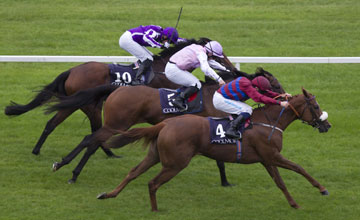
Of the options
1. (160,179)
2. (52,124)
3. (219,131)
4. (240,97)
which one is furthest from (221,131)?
(52,124)

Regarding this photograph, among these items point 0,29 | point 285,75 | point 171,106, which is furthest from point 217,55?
point 0,29

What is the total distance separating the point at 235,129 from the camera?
7523 mm

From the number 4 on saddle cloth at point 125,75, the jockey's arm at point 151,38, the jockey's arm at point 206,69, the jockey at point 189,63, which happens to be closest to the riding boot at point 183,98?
the jockey at point 189,63

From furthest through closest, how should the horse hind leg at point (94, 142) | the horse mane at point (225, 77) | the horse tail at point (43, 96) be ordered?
the horse tail at point (43, 96) < the horse mane at point (225, 77) < the horse hind leg at point (94, 142)

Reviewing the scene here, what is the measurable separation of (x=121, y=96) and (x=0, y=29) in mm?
9350

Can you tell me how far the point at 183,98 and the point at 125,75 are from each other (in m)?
1.31

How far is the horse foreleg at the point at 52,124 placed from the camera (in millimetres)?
9477

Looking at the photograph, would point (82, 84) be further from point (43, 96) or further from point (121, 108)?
point (121, 108)

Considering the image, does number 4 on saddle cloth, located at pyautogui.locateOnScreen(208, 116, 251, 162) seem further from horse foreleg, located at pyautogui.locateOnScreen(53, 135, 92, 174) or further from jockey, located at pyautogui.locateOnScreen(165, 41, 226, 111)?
horse foreleg, located at pyautogui.locateOnScreen(53, 135, 92, 174)

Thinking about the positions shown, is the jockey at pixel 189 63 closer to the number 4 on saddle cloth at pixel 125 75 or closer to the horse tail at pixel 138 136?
the number 4 on saddle cloth at pixel 125 75

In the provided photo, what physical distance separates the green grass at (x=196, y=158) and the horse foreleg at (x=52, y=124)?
0.17 m

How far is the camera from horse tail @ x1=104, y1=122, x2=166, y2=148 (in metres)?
7.37

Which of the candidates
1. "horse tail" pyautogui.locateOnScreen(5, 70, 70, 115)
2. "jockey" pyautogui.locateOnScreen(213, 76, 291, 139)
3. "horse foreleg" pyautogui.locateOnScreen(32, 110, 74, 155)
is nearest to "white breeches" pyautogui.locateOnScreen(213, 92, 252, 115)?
"jockey" pyautogui.locateOnScreen(213, 76, 291, 139)

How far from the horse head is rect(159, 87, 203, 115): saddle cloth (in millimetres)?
1390
